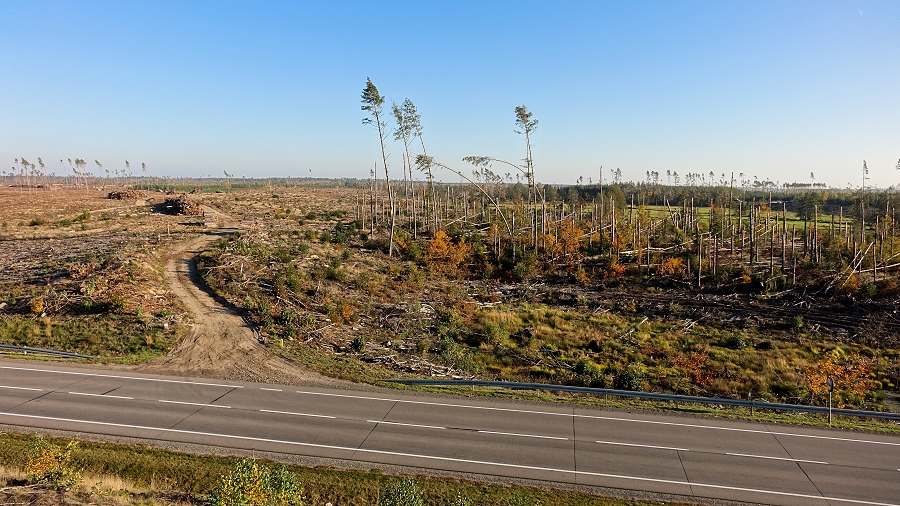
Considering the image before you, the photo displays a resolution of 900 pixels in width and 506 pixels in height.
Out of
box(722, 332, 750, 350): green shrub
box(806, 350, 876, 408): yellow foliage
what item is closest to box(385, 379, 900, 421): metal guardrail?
box(806, 350, 876, 408): yellow foliage

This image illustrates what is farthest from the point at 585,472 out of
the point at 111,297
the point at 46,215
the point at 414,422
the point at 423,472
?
the point at 46,215

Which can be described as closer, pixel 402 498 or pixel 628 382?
pixel 402 498

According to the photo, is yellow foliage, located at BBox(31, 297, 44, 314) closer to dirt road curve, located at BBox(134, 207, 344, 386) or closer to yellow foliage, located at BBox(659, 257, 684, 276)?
dirt road curve, located at BBox(134, 207, 344, 386)

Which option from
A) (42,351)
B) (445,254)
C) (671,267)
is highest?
(445,254)

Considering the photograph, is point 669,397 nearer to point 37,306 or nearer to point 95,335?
point 95,335

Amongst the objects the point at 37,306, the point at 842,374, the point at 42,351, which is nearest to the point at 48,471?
the point at 42,351

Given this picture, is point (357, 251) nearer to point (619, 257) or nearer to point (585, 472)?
point (619, 257)
